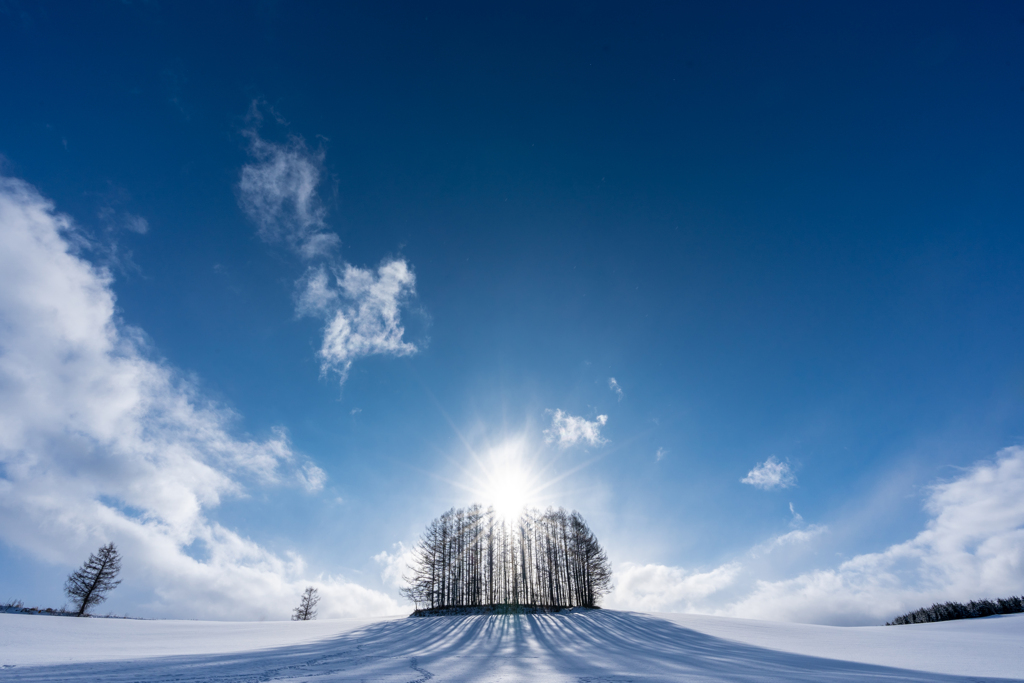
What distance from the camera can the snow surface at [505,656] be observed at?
6434 millimetres

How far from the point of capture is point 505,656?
9.12 meters

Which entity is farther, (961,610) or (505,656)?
(961,610)

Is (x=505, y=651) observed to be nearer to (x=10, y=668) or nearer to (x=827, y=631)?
(x=10, y=668)

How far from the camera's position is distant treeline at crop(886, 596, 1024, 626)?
69.4 feet

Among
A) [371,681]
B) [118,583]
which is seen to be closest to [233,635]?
[371,681]

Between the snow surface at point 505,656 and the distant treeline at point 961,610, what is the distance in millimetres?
6544

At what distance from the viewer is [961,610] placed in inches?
889

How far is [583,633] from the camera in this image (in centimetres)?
1578

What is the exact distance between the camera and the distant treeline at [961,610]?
21.2 meters

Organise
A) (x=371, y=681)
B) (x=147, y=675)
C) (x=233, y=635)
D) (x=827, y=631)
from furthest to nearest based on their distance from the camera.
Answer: (x=827, y=631) → (x=233, y=635) → (x=147, y=675) → (x=371, y=681)

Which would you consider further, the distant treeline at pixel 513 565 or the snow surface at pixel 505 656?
the distant treeline at pixel 513 565

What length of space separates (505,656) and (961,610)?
105ft

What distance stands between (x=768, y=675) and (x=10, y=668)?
1337cm

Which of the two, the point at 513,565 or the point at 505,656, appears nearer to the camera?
the point at 505,656
